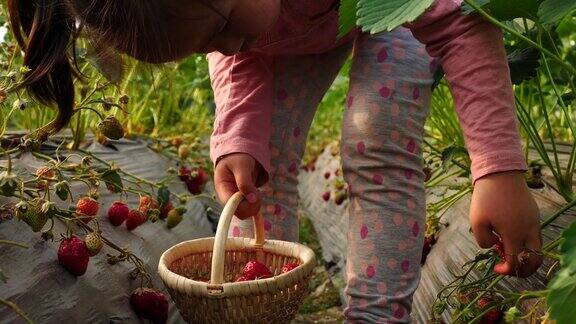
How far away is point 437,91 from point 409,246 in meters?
1.08

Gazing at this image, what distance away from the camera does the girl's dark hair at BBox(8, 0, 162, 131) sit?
1154mm

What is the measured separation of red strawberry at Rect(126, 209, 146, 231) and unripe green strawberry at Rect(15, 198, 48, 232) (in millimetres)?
388

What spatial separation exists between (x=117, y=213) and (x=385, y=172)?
1.87 ft

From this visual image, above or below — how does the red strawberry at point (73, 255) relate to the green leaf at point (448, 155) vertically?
below

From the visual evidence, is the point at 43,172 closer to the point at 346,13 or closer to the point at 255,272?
the point at 255,272

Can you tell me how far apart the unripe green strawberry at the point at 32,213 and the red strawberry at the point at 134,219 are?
39 cm

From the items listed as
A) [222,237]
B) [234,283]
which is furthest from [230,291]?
[222,237]

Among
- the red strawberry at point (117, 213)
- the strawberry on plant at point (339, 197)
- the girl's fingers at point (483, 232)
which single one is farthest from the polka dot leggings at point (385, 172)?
the strawberry on plant at point (339, 197)

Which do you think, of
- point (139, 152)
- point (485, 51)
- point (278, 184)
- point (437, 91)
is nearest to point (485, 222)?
point (485, 51)

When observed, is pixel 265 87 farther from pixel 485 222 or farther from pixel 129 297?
pixel 485 222

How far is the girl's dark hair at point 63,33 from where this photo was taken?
1.15 metres

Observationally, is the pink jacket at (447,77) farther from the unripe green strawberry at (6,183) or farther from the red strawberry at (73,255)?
the unripe green strawberry at (6,183)

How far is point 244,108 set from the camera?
5.52 ft

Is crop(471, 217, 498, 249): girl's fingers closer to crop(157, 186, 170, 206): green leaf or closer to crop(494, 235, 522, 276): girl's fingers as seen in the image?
crop(494, 235, 522, 276): girl's fingers
